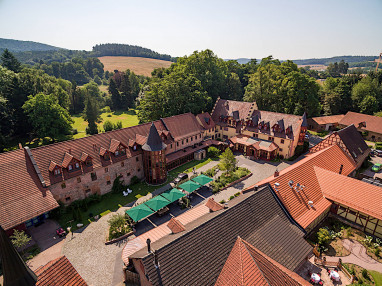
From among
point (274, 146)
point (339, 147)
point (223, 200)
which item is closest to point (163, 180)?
point (223, 200)

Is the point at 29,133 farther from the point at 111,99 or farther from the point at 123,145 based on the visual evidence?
the point at 111,99

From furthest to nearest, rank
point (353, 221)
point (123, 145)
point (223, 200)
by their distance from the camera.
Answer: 1. point (123, 145)
2. point (223, 200)
3. point (353, 221)

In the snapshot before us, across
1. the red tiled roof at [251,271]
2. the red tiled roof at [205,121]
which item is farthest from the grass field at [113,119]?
the red tiled roof at [251,271]

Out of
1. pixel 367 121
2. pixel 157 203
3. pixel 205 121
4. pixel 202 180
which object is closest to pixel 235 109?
pixel 205 121

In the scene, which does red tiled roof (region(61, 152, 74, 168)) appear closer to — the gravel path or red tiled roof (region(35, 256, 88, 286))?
the gravel path

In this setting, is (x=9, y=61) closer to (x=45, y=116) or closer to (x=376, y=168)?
(x=45, y=116)

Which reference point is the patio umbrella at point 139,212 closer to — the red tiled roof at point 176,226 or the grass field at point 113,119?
the red tiled roof at point 176,226

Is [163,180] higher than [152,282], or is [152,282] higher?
[152,282]
